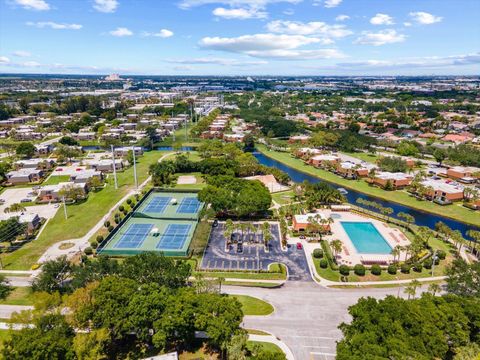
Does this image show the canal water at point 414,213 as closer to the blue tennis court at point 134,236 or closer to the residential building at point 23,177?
the blue tennis court at point 134,236

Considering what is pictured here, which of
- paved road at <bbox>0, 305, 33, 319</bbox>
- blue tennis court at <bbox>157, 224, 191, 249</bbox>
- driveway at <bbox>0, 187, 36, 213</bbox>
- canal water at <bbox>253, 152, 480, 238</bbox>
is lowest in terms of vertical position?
canal water at <bbox>253, 152, 480, 238</bbox>

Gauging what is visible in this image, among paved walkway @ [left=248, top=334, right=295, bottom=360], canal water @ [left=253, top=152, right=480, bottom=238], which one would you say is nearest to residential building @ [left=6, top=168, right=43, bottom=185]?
canal water @ [left=253, top=152, right=480, bottom=238]

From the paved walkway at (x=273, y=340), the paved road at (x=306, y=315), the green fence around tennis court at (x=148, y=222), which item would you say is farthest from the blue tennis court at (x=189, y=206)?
the paved walkway at (x=273, y=340)

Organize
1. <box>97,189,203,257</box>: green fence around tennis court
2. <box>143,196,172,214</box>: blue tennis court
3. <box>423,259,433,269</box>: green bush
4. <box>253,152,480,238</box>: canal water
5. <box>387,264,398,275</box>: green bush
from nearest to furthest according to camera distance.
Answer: <box>387,264,398,275</box>: green bush
<box>423,259,433,269</box>: green bush
<box>97,189,203,257</box>: green fence around tennis court
<box>253,152,480,238</box>: canal water
<box>143,196,172,214</box>: blue tennis court

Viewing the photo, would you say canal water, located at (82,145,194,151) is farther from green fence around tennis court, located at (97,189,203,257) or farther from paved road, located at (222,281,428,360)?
paved road, located at (222,281,428,360)

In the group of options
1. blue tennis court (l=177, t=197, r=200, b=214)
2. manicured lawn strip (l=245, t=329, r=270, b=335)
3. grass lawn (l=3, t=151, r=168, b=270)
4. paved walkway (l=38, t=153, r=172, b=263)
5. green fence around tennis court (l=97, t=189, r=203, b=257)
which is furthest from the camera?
blue tennis court (l=177, t=197, r=200, b=214)

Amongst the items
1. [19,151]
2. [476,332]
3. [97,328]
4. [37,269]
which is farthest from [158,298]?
[19,151]

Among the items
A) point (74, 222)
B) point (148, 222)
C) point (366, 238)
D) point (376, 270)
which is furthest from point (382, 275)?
point (74, 222)
